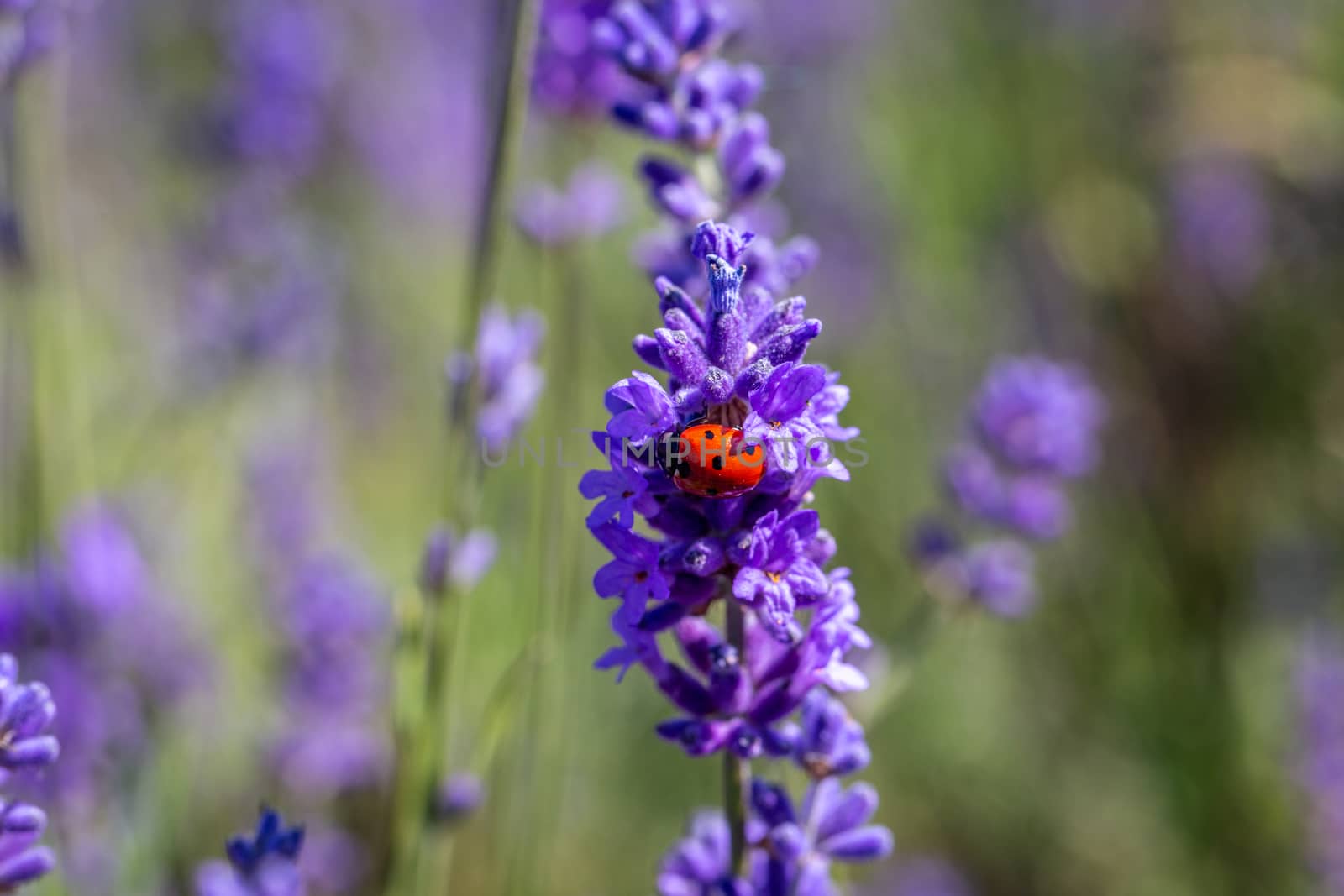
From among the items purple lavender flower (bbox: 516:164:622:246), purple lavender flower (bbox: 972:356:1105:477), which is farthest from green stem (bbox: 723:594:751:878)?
purple lavender flower (bbox: 516:164:622:246)

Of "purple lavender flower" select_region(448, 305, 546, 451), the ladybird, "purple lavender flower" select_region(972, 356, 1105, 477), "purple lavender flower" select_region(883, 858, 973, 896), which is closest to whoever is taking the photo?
the ladybird

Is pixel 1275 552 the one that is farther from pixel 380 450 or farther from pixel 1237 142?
pixel 380 450

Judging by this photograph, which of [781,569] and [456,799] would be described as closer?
[781,569]

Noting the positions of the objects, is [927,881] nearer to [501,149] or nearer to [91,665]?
[91,665]

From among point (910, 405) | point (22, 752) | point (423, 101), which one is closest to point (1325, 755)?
point (910, 405)

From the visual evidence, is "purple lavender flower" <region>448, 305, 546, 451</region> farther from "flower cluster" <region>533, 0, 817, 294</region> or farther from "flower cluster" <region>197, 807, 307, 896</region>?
"flower cluster" <region>197, 807, 307, 896</region>

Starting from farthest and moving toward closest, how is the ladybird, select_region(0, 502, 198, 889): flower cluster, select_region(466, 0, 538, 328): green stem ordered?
select_region(0, 502, 198, 889): flower cluster, select_region(466, 0, 538, 328): green stem, the ladybird
